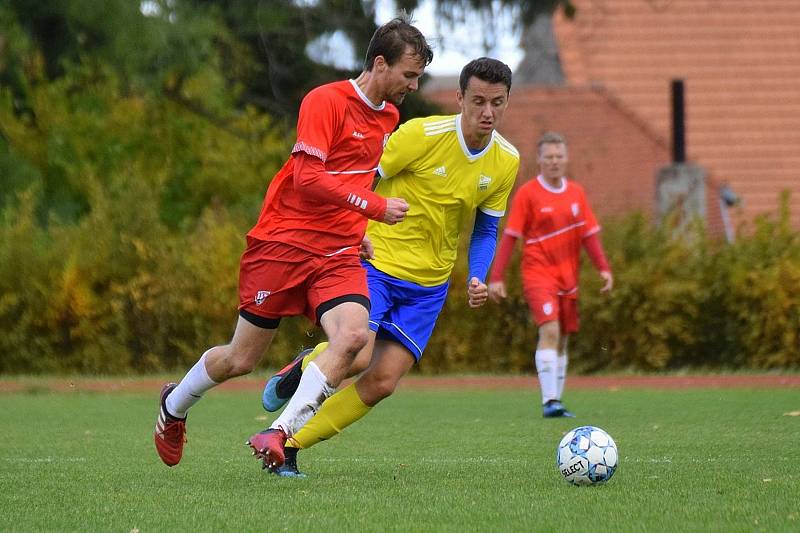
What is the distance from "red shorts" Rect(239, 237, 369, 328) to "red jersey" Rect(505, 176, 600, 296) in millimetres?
4668

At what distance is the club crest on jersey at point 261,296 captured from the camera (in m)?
6.44

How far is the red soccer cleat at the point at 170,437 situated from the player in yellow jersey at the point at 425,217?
0.80 meters

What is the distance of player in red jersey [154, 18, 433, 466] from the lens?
20.2ft

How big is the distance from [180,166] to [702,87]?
11.5 metres

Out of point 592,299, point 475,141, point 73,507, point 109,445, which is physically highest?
point 475,141

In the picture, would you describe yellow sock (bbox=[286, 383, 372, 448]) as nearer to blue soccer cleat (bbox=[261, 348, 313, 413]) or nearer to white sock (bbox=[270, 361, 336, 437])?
white sock (bbox=[270, 361, 336, 437])

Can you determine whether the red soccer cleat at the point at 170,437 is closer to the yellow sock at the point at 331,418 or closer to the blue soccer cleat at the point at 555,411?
the yellow sock at the point at 331,418

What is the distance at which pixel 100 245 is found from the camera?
54.9 feet

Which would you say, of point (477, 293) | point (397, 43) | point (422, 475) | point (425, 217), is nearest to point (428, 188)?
point (425, 217)

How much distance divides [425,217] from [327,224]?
0.85 metres

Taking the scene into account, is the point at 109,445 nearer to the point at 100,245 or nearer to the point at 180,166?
the point at 100,245

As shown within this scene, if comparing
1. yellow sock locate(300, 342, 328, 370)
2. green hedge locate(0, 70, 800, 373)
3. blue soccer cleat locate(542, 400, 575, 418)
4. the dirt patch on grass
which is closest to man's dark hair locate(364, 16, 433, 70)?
yellow sock locate(300, 342, 328, 370)

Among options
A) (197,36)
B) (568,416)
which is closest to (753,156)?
(197,36)

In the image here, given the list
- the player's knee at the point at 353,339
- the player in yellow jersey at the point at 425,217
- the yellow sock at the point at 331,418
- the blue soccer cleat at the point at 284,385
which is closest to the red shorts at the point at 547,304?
the player in yellow jersey at the point at 425,217
